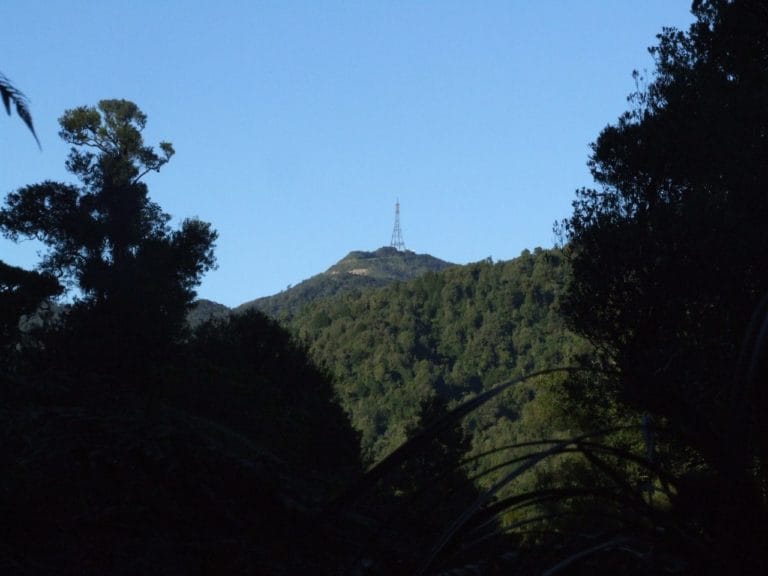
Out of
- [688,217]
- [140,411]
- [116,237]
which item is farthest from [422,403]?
[140,411]

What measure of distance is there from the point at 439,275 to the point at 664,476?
363 feet

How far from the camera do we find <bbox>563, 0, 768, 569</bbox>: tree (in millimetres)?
11891

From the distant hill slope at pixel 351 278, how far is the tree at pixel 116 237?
376 ft

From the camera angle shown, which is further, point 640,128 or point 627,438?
point 627,438

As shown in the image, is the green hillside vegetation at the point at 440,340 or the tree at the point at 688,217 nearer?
the tree at the point at 688,217

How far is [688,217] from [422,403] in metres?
19.1

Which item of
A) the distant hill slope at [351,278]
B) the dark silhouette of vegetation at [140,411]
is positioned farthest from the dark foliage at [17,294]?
the distant hill slope at [351,278]

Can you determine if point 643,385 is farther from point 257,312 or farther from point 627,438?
point 257,312

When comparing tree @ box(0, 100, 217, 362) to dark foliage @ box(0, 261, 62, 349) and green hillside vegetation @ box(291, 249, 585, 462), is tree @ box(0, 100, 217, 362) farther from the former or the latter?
green hillside vegetation @ box(291, 249, 585, 462)

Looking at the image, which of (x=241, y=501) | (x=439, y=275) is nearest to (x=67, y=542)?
(x=241, y=501)

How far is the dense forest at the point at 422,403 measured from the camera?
79.1 inches

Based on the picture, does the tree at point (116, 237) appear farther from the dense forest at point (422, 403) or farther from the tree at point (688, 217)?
the tree at point (688, 217)

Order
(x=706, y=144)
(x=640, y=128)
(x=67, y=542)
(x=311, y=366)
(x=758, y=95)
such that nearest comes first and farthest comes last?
(x=67, y=542) → (x=758, y=95) → (x=706, y=144) → (x=640, y=128) → (x=311, y=366)

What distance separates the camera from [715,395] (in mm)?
11070
